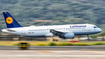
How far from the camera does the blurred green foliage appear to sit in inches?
5728

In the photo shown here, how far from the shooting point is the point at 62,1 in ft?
590

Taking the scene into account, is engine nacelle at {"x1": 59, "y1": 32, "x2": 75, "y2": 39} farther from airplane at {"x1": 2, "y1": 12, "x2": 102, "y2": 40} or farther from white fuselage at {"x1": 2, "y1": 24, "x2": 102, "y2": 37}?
Result: white fuselage at {"x1": 2, "y1": 24, "x2": 102, "y2": 37}

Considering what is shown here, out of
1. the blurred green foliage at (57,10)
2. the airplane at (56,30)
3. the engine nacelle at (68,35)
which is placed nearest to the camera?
the engine nacelle at (68,35)

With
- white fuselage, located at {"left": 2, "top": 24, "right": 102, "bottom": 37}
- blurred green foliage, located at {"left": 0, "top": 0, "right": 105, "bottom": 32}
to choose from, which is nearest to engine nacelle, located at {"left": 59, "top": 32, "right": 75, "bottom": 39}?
white fuselage, located at {"left": 2, "top": 24, "right": 102, "bottom": 37}

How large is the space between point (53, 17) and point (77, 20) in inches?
1095

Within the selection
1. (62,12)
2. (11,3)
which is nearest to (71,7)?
(62,12)

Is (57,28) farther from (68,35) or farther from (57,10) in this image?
(57,10)

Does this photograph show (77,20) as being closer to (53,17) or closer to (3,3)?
(53,17)

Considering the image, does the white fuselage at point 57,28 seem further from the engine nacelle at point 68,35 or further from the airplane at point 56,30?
the engine nacelle at point 68,35

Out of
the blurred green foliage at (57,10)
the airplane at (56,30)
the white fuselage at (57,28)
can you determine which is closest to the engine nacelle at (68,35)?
the airplane at (56,30)

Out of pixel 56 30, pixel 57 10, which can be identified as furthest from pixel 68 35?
pixel 57 10

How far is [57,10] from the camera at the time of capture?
15662 cm

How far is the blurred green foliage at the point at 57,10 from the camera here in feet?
477

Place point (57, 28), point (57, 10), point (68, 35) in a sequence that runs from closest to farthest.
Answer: point (68, 35) → point (57, 28) → point (57, 10)
